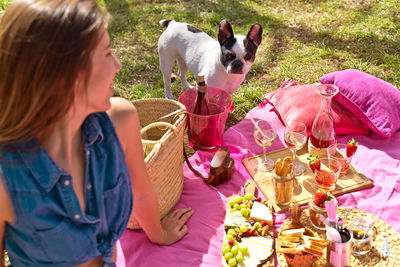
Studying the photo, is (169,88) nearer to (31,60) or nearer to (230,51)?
(230,51)

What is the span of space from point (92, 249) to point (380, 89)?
252cm

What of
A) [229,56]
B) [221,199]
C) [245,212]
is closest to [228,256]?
[245,212]

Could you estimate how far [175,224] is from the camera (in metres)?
2.40

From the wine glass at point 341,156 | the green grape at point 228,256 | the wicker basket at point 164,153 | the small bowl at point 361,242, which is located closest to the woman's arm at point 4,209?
the wicker basket at point 164,153

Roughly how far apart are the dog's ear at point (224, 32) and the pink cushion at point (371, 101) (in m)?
0.97

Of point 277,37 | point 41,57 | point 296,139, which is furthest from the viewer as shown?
point 277,37

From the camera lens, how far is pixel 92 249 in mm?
1575

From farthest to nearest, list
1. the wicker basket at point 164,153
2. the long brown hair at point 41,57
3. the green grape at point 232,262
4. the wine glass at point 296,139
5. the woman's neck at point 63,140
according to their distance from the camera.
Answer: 1. the wine glass at point 296,139
2. the wicker basket at point 164,153
3. the green grape at point 232,262
4. the woman's neck at point 63,140
5. the long brown hair at point 41,57

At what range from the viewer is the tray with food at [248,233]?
2080 mm

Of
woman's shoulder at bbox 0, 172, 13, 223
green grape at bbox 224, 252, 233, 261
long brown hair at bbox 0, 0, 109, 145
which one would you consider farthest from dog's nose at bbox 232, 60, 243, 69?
woman's shoulder at bbox 0, 172, 13, 223

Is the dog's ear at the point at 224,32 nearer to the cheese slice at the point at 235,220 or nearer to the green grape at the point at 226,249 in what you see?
the cheese slice at the point at 235,220

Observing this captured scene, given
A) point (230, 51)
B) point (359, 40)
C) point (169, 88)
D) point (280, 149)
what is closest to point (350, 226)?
point (280, 149)

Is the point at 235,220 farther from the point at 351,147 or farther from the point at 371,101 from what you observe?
the point at 371,101

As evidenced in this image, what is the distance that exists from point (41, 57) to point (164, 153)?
1199 millimetres
